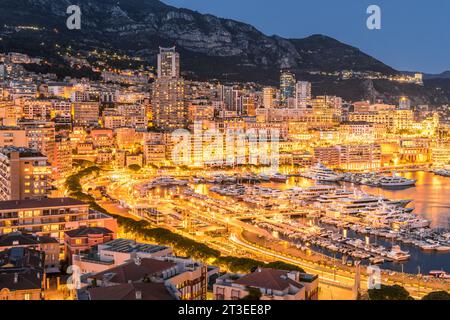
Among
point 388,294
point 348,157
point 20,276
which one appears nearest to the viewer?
point 20,276

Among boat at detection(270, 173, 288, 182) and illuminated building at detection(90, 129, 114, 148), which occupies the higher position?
illuminated building at detection(90, 129, 114, 148)

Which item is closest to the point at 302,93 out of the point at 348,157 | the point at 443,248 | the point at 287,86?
the point at 287,86

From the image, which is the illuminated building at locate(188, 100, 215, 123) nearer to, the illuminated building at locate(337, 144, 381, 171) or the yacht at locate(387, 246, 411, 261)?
the illuminated building at locate(337, 144, 381, 171)

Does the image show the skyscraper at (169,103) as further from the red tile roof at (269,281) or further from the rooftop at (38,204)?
the red tile roof at (269,281)

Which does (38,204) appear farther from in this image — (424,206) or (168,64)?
(168,64)

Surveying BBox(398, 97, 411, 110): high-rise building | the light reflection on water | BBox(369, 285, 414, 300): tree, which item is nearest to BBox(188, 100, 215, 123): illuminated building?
the light reflection on water

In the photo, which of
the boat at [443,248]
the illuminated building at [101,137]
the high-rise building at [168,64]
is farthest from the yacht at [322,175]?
the high-rise building at [168,64]
